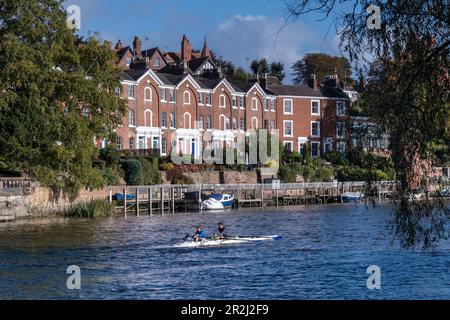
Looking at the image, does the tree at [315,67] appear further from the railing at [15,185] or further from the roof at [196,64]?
the railing at [15,185]

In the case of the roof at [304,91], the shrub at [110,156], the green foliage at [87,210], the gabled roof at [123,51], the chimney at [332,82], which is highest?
the gabled roof at [123,51]

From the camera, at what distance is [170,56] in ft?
433

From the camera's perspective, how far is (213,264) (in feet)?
112

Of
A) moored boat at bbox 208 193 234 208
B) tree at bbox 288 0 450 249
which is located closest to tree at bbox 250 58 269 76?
moored boat at bbox 208 193 234 208

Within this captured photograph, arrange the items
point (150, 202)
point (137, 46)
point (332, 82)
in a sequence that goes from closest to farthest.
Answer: point (150, 202) < point (332, 82) < point (137, 46)

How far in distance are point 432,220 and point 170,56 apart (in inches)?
4768

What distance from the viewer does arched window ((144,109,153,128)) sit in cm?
8669

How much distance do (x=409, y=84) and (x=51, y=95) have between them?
49.3 metres

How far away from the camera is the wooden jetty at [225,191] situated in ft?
228

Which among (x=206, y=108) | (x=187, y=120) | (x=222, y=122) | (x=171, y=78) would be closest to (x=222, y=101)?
(x=222, y=122)

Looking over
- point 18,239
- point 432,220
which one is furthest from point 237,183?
point 432,220

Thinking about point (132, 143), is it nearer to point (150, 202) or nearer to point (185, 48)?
point (150, 202)

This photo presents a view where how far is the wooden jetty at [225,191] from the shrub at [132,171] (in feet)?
7.60

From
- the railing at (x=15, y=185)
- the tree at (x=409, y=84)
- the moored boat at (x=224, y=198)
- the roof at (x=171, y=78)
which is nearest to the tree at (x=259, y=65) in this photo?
the roof at (x=171, y=78)
